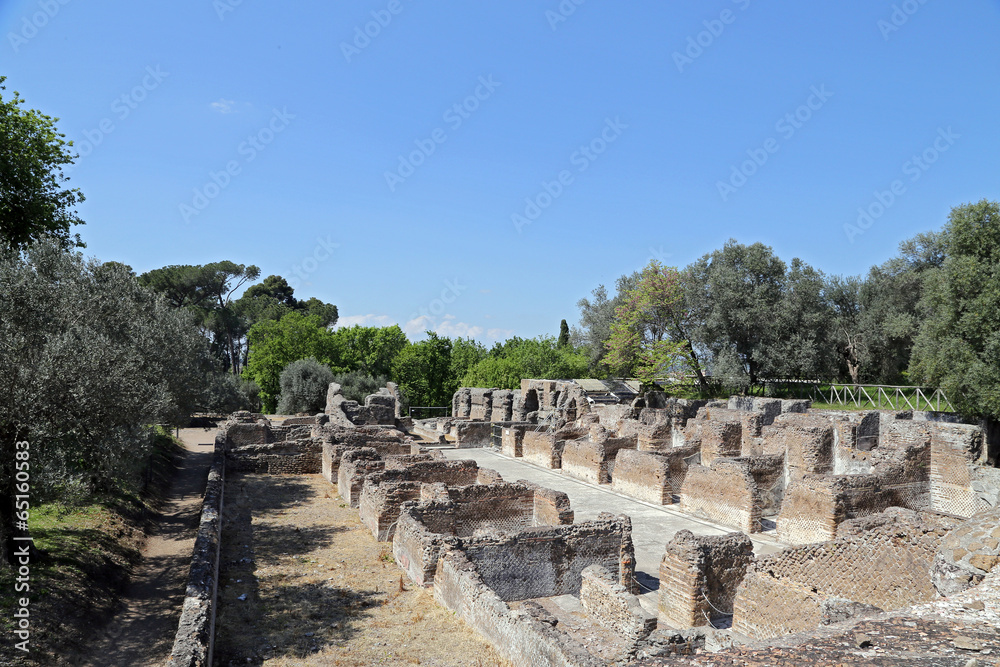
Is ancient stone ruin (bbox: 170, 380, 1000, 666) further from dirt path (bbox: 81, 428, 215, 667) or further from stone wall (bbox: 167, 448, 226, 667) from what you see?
dirt path (bbox: 81, 428, 215, 667)

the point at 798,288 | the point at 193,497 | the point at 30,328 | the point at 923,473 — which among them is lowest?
the point at 193,497

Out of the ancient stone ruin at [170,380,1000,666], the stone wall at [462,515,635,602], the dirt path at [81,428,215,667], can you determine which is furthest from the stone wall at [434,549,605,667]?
the dirt path at [81,428,215,667]

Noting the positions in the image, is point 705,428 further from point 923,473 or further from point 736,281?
point 736,281

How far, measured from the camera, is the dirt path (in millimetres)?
7557

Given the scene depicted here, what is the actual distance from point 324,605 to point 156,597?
9.96 feet

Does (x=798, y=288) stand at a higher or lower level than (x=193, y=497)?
higher

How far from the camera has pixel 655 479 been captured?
16.6 m

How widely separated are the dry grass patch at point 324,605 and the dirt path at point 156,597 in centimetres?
73


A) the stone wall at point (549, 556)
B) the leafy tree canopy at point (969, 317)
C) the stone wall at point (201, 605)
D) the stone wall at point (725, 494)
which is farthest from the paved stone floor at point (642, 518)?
the leafy tree canopy at point (969, 317)

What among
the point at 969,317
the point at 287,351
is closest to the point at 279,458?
the point at 969,317

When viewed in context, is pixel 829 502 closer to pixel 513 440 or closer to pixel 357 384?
pixel 513 440

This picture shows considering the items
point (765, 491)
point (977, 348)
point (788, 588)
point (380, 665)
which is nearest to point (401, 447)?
point (765, 491)

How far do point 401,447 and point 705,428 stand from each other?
10.1 metres

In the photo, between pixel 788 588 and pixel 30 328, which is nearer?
pixel 788 588
